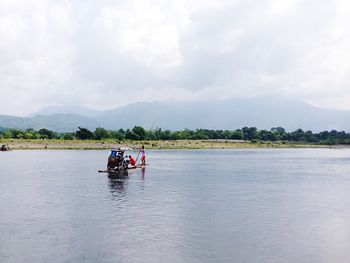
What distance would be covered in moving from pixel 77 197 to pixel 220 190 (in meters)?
15.7

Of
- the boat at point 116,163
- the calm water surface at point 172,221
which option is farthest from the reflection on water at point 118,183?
the boat at point 116,163

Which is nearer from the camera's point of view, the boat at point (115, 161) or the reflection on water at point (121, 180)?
the reflection on water at point (121, 180)

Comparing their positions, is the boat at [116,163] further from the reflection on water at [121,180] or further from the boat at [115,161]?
A: the reflection on water at [121,180]

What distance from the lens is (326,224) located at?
32.6 m

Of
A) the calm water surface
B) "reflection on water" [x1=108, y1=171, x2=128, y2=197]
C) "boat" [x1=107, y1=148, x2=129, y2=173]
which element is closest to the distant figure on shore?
"boat" [x1=107, y1=148, x2=129, y2=173]

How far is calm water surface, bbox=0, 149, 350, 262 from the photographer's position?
2511 centimetres

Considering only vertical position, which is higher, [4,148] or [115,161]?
[4,148]

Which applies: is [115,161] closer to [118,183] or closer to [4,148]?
A: [118,183]

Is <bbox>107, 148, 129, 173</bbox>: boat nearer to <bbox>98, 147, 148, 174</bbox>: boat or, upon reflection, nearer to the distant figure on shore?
<bbox>98, 147, 148, 174</bbox>: boat

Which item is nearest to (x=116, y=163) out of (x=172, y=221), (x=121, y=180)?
(x=121, y=180)

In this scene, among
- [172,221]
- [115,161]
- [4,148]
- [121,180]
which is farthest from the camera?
[4,148]

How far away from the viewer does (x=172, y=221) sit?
3319 centimetres

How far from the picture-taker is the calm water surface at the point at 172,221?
2511 cm

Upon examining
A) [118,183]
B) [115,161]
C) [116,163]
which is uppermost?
[115,161]
